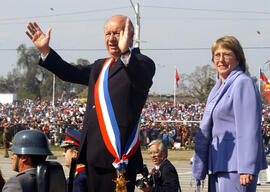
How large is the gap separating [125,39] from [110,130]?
67 centimetres

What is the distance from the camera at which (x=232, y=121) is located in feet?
13.3

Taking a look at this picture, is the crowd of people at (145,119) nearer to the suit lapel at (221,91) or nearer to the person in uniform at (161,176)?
the person in uniform at (161,176)

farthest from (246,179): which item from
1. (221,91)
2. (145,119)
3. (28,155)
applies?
(145,119)

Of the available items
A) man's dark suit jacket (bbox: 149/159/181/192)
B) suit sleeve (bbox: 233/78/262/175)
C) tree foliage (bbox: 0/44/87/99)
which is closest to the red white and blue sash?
suit sleeve (bbox: 233/78/262/175)

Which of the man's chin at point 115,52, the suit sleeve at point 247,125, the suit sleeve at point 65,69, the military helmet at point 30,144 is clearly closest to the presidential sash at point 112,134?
the man's chin at point 115,52

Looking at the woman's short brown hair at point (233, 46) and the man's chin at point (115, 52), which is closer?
the man's chin at point (115, 52)

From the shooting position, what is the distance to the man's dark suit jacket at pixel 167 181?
618cm

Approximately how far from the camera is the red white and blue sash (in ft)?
12.6

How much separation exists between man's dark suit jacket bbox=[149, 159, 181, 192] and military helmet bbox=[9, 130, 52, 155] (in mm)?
2421

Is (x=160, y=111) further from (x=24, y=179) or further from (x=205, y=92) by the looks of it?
(x=24, y=179)

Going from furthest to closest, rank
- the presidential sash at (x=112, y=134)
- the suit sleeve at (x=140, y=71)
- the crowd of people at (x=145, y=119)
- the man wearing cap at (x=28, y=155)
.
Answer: the crowd of people at (x=145, y=119), the presidential sash at (x=112, y=134), the man wearing cap at (x=28, y=155), the suit sleeve at (x=140, y=71)

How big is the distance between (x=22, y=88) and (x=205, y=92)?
36.8 meters

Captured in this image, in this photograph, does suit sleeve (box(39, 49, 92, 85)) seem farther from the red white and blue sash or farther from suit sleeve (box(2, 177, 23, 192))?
suit sleeve (box(2, 177, 23, 192))

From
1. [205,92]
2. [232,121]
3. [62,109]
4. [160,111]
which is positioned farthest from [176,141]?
[205,92]
